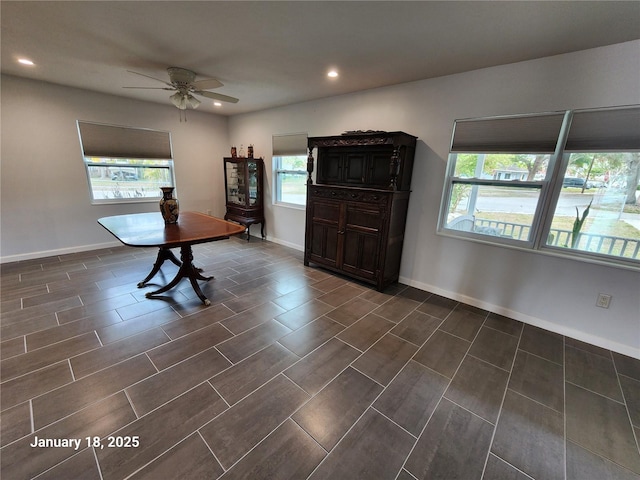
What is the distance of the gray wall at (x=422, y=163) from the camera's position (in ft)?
7.14

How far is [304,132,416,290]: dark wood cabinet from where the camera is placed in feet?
9.75

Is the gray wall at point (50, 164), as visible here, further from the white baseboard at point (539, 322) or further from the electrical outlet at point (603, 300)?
the electrical outlet at point (603, 300)

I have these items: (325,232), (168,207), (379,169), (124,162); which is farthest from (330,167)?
(124,162)

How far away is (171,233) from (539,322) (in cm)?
375

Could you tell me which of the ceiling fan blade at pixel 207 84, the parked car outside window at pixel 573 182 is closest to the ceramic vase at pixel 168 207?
the ceiling fan blade at pixel 207 84

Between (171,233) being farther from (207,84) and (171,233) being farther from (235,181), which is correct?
(235,181)

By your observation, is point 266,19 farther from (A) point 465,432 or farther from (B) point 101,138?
(B) point 101,138

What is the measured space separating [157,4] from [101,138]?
10.8ft

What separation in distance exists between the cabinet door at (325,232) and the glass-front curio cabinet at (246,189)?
5.67 feet

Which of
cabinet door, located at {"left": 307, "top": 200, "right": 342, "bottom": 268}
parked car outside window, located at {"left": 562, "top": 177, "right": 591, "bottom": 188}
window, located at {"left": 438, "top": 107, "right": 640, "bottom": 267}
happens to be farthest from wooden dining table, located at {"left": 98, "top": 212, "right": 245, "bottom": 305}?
parked car outside window, located at {"left": 562, "top": 177, "right": 591, "bottom": 188}

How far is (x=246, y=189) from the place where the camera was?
198 inches

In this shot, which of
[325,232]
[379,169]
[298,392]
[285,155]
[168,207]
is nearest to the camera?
[298,392]

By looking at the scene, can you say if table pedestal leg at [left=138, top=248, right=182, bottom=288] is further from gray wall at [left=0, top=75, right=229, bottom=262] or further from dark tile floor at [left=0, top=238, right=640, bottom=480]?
gray wall at [left=0, top=75, right=229, bottom=262]

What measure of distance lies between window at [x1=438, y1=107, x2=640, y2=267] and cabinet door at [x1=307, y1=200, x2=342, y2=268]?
1376 millimetres
